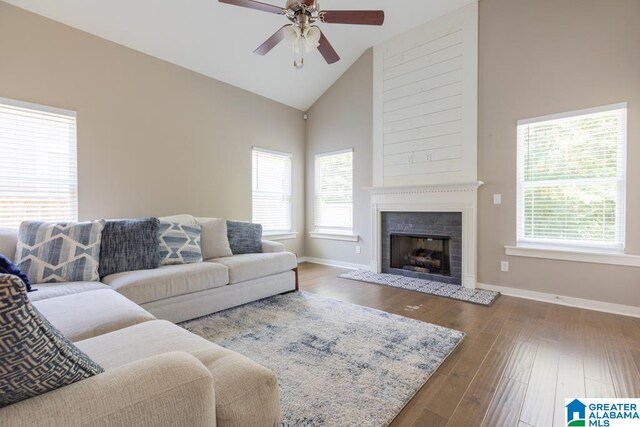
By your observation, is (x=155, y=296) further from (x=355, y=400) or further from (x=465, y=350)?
(x=465, y=350)

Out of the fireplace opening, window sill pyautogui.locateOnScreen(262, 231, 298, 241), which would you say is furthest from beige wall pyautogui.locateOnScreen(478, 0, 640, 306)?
window sill pyautogui.locateOnScreen(262, 231, 298, 241)

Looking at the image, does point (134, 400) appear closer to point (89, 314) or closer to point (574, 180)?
point (89, 314)

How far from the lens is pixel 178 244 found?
10.1 feet

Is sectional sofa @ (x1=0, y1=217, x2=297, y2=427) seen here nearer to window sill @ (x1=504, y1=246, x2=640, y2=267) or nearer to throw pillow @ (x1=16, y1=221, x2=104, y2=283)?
throw pillow @ (x1=16, y1=221, x2=104, y2=283)

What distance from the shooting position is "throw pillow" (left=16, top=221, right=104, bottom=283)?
2.29 metres

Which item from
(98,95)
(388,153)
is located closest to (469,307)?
(388,153)

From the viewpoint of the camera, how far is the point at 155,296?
8.18 feet

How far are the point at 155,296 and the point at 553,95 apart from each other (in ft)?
14.7

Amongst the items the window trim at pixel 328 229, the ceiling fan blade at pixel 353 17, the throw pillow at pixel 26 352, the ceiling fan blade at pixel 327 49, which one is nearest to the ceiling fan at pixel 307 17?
the ceiling fan blade at pixel 353 17

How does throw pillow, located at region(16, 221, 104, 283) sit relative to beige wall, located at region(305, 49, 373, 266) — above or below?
below

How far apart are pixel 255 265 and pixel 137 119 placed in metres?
2.29

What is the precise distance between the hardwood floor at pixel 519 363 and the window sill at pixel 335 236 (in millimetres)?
1794

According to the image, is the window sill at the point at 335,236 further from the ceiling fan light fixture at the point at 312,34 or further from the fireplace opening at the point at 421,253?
the ceiling fan light fixture at the point at 312,34

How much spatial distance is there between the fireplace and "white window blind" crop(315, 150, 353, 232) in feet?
2.57
